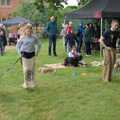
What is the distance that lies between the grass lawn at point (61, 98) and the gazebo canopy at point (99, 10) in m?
6.98

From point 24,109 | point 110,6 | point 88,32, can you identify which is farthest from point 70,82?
point 88,32

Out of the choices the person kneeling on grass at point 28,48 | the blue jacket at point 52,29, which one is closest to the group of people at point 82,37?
the blue jacket at point 52,29

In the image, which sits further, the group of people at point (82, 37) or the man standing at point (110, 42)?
the group of people at point (82, 37)

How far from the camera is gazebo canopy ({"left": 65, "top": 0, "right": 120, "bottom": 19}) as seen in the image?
24.1 m

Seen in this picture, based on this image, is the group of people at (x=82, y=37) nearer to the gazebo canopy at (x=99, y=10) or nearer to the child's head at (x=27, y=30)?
the gazebo canopy at (x=99, y=10)

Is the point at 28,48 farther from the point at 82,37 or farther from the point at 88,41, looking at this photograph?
the point at 82,37

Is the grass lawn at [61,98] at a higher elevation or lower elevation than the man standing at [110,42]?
lower

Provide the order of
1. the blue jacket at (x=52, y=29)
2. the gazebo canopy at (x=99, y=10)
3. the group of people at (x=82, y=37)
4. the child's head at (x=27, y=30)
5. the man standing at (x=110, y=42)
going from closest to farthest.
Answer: the child's head at (x=27, y=30), the man standing at (x=110, y=42), the gazebo canopy at (x=99, y=10), the blue jacket at (x=52, y=29), the group of people at (x=82, y=37)

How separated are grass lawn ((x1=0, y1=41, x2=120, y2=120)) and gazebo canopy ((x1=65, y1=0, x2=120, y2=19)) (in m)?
6.98

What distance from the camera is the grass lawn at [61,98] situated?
11227mm

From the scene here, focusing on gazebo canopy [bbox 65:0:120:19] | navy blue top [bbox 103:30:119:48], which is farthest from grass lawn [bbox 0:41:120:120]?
gazebo canopy [bbox 65:0:120:19]

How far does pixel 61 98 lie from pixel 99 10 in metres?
12.0

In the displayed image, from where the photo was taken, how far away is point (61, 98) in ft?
42.6

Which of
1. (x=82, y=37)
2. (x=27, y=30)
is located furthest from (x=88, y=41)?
(x=27, y=30)
